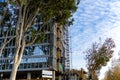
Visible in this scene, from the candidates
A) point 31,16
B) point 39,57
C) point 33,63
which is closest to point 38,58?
point 39,57

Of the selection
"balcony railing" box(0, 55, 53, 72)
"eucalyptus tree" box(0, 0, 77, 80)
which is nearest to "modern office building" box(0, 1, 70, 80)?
"balcony railing" box(0, 55, 53, 72)

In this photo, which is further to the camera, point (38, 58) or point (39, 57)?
point (38, 58)

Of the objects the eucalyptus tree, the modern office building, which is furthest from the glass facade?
the eucalyptus tree

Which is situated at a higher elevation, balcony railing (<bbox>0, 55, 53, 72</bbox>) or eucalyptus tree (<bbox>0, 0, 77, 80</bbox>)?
eucalyptus tree (<bbox>0, 0, 77, 80</bbox>)

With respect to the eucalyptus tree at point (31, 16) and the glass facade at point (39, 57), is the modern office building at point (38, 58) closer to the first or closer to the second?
the glass facade at point (39, 57)

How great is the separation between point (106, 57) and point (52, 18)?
24889mm

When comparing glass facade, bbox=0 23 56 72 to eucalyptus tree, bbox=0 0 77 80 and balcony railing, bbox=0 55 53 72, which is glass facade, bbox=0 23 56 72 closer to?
balcony railing, bbox=0 55 53 72

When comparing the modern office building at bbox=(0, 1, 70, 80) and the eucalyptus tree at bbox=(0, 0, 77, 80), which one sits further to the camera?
the modern office building at bbox=(0, 1, 70, 80)

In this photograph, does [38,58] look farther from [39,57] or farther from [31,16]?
[31,16]

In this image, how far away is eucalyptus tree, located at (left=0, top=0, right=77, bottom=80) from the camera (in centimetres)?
2756

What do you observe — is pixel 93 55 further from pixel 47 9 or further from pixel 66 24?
pixel 47 9

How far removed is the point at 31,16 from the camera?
93.9 ft

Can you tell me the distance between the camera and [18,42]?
2761cm

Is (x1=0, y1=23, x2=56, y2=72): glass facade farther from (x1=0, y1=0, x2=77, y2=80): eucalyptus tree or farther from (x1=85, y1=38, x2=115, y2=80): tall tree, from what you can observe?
(x1=0, y1=0, x2=77, y2=80): eucalyptus tree
